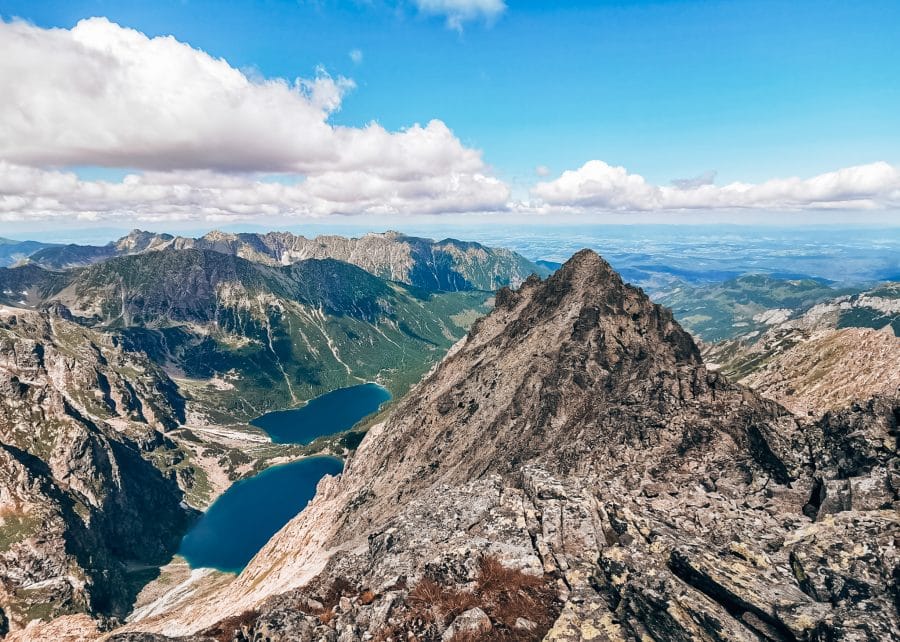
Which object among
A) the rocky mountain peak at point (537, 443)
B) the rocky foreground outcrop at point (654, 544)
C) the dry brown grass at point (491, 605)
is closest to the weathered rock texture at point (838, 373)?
the rocky foreground outcrop at point (654, 544)

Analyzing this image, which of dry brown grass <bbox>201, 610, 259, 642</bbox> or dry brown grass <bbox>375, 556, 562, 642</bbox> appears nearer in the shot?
dry brown grass <bbox>375, 556, 562, 642</bbox>

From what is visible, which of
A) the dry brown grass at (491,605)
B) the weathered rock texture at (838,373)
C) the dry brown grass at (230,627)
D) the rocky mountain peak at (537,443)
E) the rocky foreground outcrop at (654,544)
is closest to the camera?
the rocky foreground outcrop at (654,544)

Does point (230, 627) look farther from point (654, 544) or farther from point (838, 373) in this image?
point (838, 373)

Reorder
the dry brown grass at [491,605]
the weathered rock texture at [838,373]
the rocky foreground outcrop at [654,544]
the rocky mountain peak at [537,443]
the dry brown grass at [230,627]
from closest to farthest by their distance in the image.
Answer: the rocky foreground outcrop at [654,544]
the dry brown grass at [491,605]
the dry brown grass at [230,627]
the rocky mountain peak at [537,443]
the weathered rock texture at [838,373]

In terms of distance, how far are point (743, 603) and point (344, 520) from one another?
346ft

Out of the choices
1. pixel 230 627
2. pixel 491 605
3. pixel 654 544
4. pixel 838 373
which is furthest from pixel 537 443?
pixel 230 627

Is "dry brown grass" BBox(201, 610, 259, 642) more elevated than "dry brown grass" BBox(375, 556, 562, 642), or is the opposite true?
"dry brown grass" BBox(375, 556, 562, 642)

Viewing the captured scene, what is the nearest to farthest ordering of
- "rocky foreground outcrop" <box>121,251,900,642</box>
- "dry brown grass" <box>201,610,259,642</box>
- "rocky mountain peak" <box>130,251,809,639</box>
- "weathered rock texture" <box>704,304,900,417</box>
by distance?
"rocky foreground outcrop" <box>121,251,900,642</box>
"dry brown grass" <box>201,610,259,642</box>
"rocky mountain peak" <box>130,251,809,639</box>
"weathered rock texture" <box>704,304,900,417</box>

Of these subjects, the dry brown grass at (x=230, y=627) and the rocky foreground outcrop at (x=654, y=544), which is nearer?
the rocky foreground outcrop at (x=654, y=544)

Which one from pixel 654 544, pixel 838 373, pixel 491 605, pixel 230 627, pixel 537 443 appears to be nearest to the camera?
pixel 491 605

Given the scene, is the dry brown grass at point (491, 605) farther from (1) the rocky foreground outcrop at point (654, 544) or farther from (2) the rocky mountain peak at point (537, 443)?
(2) the rocky mountain peak at point (537, 443)

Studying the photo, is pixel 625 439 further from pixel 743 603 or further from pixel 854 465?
pixel 743 603

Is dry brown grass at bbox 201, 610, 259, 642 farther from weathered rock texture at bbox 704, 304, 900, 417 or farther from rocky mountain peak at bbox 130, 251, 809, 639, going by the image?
weathered rock texture at bbox 704, 304, 900, 417

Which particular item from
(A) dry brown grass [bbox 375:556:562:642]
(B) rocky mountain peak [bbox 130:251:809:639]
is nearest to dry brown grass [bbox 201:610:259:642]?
(B) rocky mountain peak [bbox 130:251:809:639]
